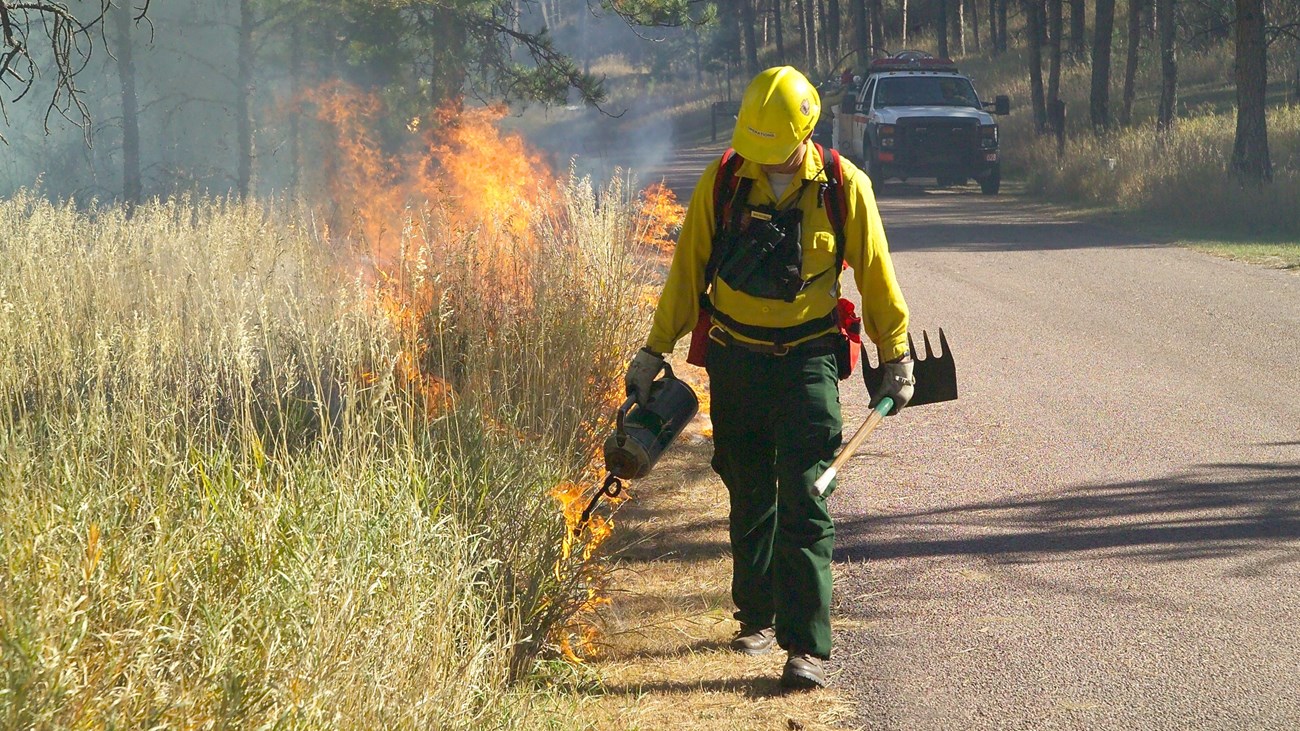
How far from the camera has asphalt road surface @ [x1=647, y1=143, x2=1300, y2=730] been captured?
168 inches

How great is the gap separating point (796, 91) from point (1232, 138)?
769 inches

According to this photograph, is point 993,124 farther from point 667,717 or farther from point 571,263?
point 667,717

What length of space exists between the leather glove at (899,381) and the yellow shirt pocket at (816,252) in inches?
16.1

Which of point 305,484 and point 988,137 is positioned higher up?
point 988,137

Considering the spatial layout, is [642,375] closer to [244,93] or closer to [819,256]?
[819,256]

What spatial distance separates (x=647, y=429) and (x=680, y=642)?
85 cm

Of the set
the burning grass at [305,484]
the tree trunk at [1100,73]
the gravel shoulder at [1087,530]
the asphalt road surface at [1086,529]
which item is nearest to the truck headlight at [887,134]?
the tree trunk at [1100,73]

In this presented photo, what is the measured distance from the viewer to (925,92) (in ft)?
81.8

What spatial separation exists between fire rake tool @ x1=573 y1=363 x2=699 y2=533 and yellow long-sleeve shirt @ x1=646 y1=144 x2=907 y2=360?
32cm

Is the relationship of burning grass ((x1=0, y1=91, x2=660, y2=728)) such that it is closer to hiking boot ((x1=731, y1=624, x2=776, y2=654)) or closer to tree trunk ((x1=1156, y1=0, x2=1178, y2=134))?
hiking boot ((x1=731, y1=624, x2=776, y2=654))

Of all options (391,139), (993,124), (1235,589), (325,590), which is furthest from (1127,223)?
(325,590)

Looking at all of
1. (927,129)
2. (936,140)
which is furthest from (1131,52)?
(927,129)

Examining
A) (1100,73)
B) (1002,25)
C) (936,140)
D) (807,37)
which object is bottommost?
(936,140)

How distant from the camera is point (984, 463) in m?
7.04
